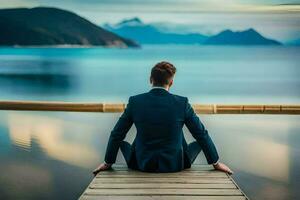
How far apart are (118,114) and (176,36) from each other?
2.49m

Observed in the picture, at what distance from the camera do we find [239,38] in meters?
9.55

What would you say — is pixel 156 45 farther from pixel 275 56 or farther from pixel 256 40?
pixel 275 56

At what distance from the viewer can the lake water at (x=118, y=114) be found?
455 cm

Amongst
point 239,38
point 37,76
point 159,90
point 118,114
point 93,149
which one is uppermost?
point 239,38

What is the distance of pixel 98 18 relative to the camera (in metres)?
9.53

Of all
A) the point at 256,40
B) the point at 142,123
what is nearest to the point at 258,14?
the point at 256,40

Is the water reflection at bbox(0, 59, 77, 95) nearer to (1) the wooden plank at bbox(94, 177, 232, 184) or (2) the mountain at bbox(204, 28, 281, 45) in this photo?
(2) the mountain at bbox(204, 28, 281, 45)

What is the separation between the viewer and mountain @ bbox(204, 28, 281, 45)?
9.22 m

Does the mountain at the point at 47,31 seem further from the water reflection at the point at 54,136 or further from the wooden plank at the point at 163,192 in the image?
the wooden plank at the point at 163,192

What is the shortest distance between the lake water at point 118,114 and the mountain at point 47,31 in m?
0.27

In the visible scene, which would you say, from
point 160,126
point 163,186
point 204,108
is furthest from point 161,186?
point 204,108

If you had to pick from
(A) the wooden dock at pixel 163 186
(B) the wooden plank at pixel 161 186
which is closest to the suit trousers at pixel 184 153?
(A) the wooden dock at pixel 163 186

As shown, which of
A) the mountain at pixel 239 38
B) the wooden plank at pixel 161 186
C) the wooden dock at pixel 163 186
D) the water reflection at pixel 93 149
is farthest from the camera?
the mountain at pixel 239 38

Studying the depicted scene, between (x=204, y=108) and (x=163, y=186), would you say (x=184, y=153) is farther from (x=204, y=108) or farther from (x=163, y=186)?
(x=204, y=108)
